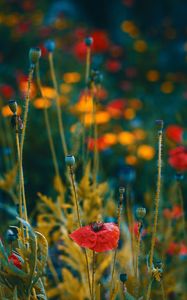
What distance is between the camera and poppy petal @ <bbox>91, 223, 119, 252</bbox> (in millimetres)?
967

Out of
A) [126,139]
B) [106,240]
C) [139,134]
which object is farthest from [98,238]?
[139,134]

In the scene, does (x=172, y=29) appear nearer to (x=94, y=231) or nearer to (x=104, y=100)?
(x=104, y=100)

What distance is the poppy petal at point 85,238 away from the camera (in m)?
0.97

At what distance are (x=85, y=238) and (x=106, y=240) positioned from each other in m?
0.04

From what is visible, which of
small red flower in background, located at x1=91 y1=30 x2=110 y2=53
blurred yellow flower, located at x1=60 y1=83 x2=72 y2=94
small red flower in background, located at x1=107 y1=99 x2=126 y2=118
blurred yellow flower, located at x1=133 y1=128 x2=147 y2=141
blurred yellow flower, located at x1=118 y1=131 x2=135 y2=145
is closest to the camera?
blurred yellow flower, located at x1=118 y1=131 x2=135 y2=145


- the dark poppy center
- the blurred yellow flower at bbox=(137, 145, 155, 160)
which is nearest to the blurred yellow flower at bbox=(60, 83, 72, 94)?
the blurred yellow flower at bbox=(137, 145, 155, 160)

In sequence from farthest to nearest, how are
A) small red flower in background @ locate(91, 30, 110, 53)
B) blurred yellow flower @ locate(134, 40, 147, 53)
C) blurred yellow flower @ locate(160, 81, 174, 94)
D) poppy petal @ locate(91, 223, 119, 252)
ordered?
1. blurred yellow flower @ locate(134, 40, 147, 53)
2. small red flower in background @ locate(91, 30, 110, 53)
3. blurred yellow flower @ locate(160, 81, 174, 94)
4. poppy petal @ locate(91, 223, 119, 252)

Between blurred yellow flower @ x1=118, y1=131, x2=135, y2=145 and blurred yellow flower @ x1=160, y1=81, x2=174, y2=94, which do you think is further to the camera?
blurred yellow flower @ x1=160, y1=81, x2=174, y2=94

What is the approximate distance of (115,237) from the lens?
98 centimetres

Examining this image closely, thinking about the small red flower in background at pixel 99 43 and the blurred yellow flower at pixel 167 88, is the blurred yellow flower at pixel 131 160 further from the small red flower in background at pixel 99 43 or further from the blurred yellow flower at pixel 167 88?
the small red flower in background at pixel 99 43

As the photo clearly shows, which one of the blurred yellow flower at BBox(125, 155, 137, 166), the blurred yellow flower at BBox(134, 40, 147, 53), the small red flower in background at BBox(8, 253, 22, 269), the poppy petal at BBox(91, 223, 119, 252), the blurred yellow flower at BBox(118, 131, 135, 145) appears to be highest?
the poppy petal at BBox(91, 223, 119, 252)

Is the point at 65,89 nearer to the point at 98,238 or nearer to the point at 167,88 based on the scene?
the point at 167,88

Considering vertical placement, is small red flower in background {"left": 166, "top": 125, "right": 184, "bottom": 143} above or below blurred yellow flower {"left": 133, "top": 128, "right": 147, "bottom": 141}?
above

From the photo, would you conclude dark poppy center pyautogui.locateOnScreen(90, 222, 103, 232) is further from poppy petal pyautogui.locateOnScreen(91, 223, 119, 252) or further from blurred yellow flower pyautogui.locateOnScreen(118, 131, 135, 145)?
blurred yellow flower pyautogui.locateOnScreen(118, 131, 135, 145)
